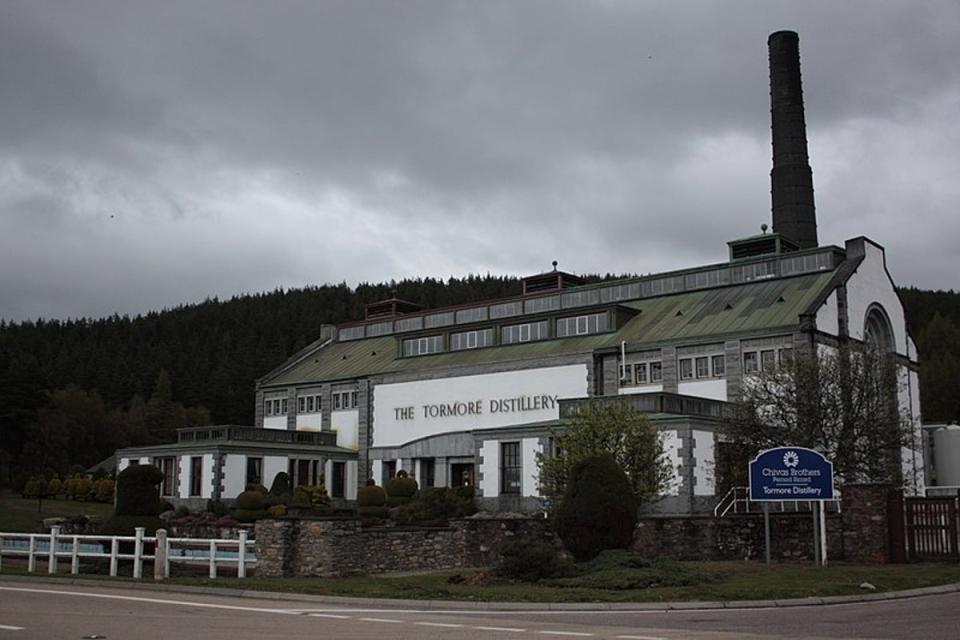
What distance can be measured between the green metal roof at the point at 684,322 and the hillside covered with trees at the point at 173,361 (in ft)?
129

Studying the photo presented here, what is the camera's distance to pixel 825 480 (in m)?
26.6

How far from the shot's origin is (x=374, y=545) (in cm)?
2688

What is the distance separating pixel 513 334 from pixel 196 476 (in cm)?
2095

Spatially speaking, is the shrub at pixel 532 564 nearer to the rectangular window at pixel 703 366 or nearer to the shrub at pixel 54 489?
the rectangular window at pixel 703 366

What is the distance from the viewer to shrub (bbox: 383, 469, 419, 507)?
53.6m

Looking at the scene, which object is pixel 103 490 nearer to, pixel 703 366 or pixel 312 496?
pixel 312 496

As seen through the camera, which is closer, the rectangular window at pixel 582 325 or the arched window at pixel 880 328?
the arched window at pixel 880 328

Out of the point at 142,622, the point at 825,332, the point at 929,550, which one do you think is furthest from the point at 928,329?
the point at 142,622

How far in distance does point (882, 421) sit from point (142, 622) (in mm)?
30935

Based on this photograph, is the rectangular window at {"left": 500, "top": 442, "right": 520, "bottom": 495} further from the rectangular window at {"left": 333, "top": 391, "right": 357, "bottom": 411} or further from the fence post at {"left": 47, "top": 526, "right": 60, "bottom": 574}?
the fence post at {"left": 47, "top": 526, "right": 60, "bottom": 574}

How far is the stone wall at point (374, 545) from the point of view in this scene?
82.8ft

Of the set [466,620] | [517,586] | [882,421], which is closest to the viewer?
[466,620]

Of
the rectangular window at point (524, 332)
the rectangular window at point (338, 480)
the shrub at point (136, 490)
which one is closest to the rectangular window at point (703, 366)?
the rectangular window at point (524, 332)

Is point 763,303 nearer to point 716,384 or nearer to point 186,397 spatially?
point 716,384
